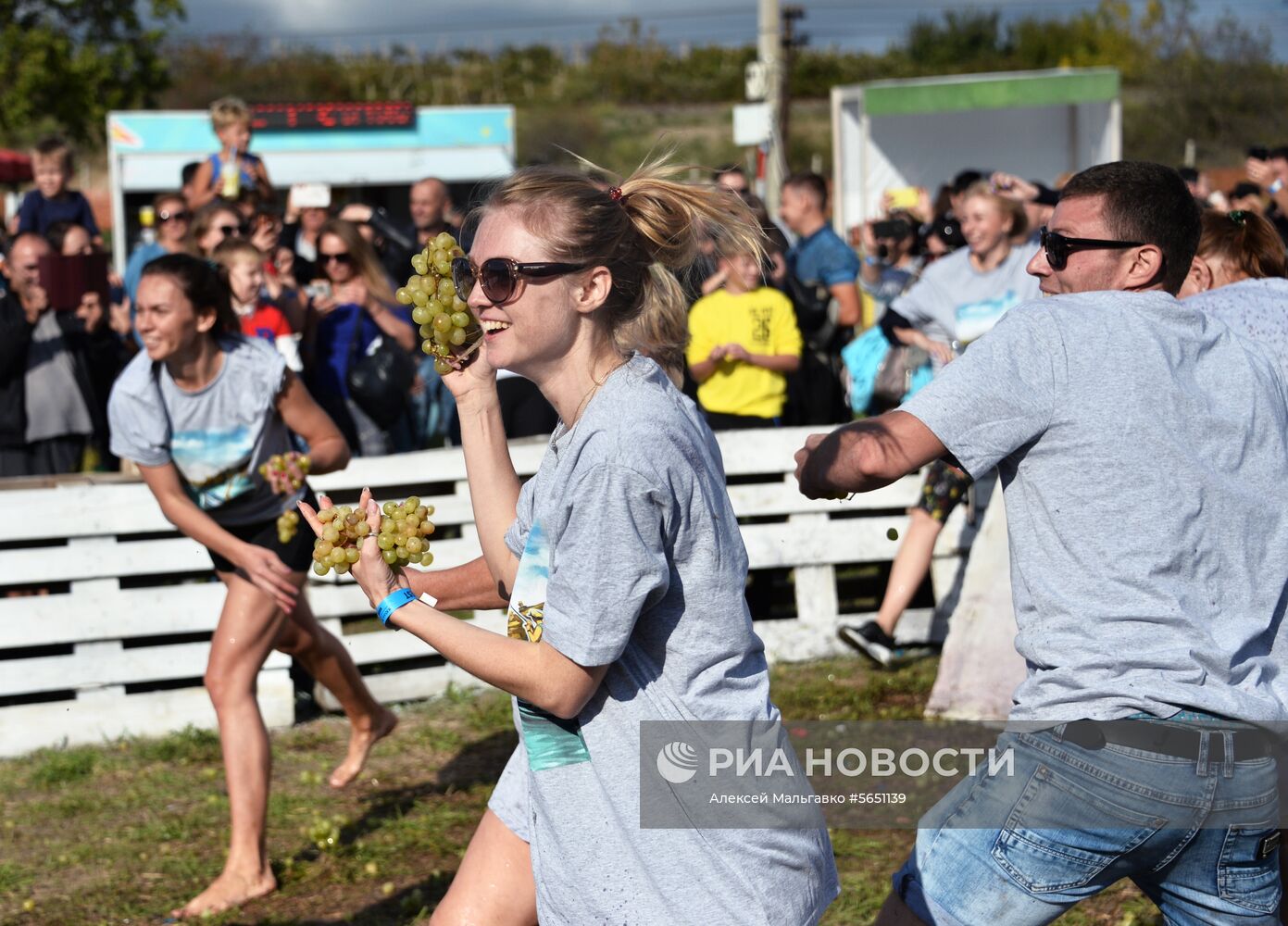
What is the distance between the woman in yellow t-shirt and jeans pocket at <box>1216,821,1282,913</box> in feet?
17.2

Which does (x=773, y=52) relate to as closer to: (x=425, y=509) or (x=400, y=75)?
(x=425, y=509)

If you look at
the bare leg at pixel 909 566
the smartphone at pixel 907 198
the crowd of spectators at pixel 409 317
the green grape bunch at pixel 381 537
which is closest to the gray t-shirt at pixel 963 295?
the crowd of spectators at pixel 409 317

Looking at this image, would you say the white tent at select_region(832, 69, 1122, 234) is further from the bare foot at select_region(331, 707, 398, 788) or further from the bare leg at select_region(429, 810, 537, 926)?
the bare leg at select_region(429, 810, 537, 926)

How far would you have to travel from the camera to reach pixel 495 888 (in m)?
3.00

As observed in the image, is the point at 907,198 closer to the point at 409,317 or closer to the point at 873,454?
the point at 409,317

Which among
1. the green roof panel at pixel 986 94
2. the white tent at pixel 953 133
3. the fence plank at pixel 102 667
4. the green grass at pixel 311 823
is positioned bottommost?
the green grass at pixel 311 823

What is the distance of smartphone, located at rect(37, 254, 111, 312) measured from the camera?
7.95 metres

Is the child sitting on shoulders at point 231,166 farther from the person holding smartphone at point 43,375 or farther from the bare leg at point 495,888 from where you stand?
the bare leg at point 495,888

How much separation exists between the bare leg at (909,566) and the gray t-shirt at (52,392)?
4.54 meters

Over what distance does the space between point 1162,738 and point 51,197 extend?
9.01 m

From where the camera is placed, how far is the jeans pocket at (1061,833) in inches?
102

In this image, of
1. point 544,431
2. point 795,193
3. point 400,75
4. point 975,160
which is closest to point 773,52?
point 975,160

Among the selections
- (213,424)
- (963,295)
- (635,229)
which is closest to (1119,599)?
(635,229)

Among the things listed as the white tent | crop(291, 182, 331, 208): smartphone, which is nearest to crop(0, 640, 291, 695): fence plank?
crop(291, 182, 331, 208): smartphone
